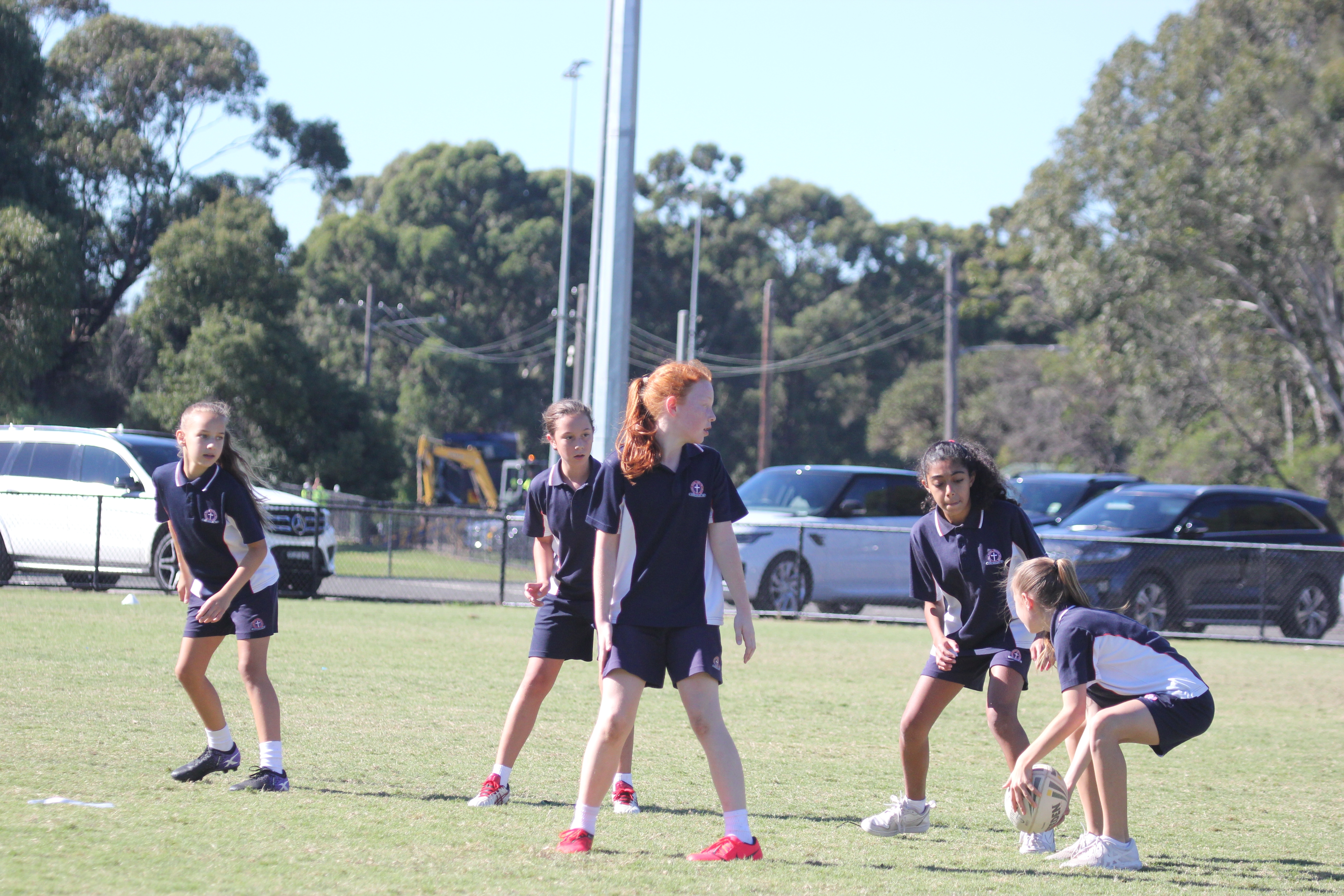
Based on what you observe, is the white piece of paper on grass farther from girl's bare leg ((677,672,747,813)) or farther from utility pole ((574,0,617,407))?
utility pole ((574,0,617,407))

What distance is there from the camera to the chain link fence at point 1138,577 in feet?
50.2

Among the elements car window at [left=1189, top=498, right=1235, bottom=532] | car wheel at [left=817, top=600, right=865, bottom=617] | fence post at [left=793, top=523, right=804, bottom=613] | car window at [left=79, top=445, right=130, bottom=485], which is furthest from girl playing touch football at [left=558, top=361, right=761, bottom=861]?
car window at [left=1189, top=498, right=1235, bottom=532]

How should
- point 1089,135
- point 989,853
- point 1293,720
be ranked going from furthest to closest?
1. point 1089,135
2. point 1293,720
3. point 989,853

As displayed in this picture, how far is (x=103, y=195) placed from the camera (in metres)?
33.6

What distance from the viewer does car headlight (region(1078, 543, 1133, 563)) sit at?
15266mm

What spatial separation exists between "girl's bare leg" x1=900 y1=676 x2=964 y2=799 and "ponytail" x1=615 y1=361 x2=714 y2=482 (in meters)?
1.58

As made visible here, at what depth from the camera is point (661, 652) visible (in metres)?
4.77

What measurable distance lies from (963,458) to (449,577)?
42.5 ft

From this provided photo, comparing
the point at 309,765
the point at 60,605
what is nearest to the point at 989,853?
the point at 309,765

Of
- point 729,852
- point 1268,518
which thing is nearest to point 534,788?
point 729,852

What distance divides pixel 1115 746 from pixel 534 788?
2.57 meters

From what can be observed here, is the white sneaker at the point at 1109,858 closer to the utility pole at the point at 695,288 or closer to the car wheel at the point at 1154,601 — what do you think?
the car wheel at the point at 1154,601

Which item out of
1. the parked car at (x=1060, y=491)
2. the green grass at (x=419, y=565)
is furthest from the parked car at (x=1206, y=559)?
the green grass at (x=419, y=565)

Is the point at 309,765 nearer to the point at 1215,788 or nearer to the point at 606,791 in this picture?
the point at 606,791
